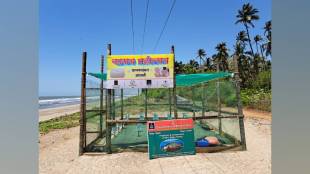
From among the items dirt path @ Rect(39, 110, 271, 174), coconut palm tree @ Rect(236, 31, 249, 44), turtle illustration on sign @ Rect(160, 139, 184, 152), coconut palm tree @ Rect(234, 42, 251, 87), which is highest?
coconut palm tree @ Rect(236, 31, 249, 44)

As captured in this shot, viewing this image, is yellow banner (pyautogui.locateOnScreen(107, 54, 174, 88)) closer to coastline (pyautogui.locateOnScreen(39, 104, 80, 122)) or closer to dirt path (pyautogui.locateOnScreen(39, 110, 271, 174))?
dirt path (pyautogui.locateOnScreen(39, 110, 271, 174))

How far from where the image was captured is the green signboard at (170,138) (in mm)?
5566

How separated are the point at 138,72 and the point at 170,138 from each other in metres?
2.20

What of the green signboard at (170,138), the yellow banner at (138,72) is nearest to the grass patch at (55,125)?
the yellow banner at (138,72)

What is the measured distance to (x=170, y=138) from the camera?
5.64m

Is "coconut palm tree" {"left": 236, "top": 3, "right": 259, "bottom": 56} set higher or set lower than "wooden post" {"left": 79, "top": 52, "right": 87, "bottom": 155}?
higher

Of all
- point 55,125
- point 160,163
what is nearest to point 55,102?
point 55,125

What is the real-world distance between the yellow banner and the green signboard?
176cm

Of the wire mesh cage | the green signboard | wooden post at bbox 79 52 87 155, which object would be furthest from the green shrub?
the green signboard

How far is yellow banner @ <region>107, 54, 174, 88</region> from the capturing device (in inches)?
287

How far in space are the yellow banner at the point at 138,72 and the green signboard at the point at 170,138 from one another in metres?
1.76

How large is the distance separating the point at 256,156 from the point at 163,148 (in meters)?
2.31

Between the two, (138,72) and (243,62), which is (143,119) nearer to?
(138,72)
